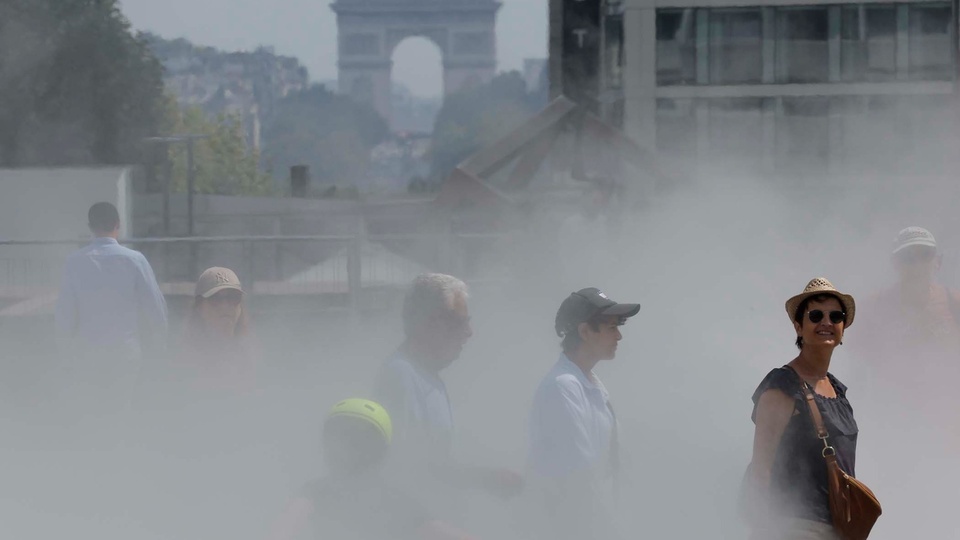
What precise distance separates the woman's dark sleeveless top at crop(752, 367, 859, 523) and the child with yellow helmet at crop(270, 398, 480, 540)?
874 mm

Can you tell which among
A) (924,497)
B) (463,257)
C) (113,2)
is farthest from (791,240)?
(113,2)

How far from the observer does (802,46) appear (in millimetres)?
34500

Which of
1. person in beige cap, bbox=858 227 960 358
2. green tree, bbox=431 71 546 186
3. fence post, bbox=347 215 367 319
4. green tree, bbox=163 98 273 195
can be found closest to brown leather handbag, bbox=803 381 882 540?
person in beige cap, bbox=858 227 960 358

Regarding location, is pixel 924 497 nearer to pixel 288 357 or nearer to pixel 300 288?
pixel 288 357

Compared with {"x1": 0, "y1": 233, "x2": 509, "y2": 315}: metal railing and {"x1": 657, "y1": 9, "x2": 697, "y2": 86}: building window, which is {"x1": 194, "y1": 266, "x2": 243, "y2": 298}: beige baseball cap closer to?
{"x1": 0, "y1": 233, "x2": 509, "y2": 315}: metal railing

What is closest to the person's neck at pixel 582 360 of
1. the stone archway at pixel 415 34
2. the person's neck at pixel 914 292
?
the person's neck at pixel 914 292

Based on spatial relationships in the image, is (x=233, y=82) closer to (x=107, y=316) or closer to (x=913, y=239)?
(x=107, y=316)

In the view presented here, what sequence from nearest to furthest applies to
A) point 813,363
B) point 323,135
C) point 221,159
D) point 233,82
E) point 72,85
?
point 813,363 < point 72,85 < point 323,135 < point 221,159 < point 233,82

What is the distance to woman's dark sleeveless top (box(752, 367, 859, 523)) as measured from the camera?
13.8 ft

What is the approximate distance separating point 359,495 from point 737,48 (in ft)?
103

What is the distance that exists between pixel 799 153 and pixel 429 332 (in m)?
30.7

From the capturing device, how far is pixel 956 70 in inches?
1332

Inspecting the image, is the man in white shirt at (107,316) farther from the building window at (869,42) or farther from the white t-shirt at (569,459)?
the building window at (869,42)

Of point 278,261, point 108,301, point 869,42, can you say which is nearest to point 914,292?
point 108,301
